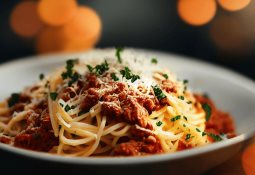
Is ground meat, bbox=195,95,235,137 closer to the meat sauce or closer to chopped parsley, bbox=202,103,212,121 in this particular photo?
chopped parsley, bbox=202,103,212,121

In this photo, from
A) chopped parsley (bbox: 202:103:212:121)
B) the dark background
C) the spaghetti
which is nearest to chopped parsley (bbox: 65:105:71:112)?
the spaghetti

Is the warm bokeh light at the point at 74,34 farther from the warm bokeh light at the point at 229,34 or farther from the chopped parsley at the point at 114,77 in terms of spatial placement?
the chopped parsley at the point at 114,77

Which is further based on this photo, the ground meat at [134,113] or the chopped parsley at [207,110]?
the chopped parsley at [207,110]

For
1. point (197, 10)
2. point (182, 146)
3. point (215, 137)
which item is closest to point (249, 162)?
point (215, 137)

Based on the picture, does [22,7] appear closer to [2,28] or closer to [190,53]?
[2,28]

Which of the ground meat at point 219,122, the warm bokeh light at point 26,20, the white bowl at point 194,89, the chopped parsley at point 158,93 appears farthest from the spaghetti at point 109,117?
the warm bokeh light at point 26,20

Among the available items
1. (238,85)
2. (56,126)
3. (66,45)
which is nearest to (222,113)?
(238,85)
